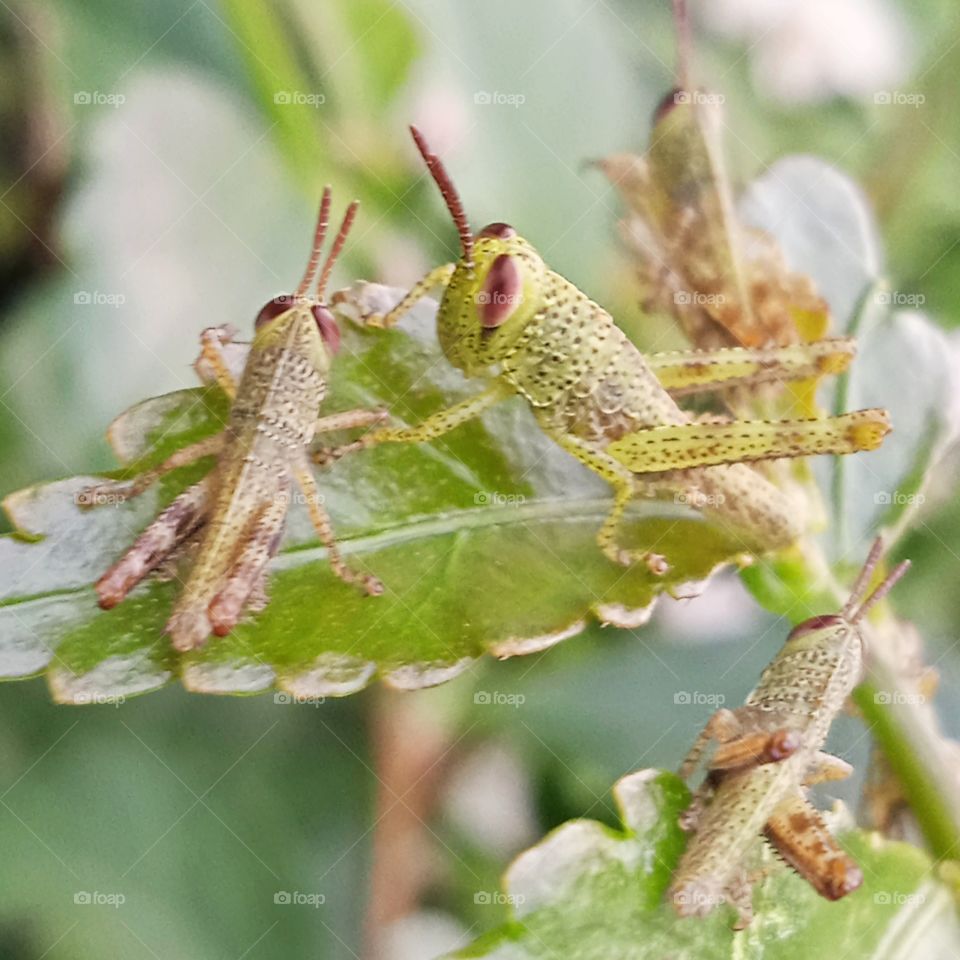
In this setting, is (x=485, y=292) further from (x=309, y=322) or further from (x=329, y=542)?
(x=329, y=542)

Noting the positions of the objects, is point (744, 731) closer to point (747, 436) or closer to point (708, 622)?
point (708, 622)

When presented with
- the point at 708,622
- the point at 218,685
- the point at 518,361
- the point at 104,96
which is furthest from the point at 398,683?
the point at 104,96

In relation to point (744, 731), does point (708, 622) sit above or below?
above

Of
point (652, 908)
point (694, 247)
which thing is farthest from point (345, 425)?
point (652, 908)

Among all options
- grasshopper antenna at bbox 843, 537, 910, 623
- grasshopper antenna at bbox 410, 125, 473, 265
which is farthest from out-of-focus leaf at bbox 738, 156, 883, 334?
grasshopper antenna at bbox 410, 125, 473, 265

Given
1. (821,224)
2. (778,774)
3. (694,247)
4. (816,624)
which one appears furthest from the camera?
(821,224)

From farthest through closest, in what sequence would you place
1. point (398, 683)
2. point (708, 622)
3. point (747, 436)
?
point (708, 622) → point (747, 436) → point (398, 683)
